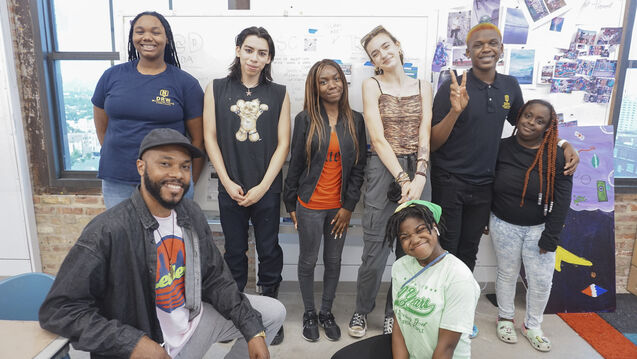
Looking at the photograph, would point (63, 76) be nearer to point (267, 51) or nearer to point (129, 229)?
point (267, 51)

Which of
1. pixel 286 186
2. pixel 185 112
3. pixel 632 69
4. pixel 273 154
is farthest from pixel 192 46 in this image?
pixel 632 69

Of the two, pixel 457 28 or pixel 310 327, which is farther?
pixel 457 28

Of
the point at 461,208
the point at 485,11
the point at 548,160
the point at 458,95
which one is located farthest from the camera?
the point at 485,11

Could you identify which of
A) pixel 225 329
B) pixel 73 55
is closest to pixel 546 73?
pixel 225 329

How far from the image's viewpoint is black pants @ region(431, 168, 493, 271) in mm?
2150

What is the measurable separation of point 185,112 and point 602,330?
2.87 meters

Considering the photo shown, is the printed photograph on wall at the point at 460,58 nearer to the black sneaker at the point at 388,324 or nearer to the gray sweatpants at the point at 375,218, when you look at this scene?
the gray sweatpants at the point at 375,218

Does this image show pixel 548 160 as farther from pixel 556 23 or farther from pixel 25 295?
pixel 25 295

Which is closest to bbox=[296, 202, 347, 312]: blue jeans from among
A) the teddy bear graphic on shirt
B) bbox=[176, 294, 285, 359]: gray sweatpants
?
the teddy bear graphic on shirt

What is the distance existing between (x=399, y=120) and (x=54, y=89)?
260cm

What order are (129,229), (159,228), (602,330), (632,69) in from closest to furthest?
(129,229) → (159,228) → (602,330) → (632,69)

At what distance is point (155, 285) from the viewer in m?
1.39

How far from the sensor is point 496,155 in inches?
85.9

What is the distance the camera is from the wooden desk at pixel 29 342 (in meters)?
1.01
